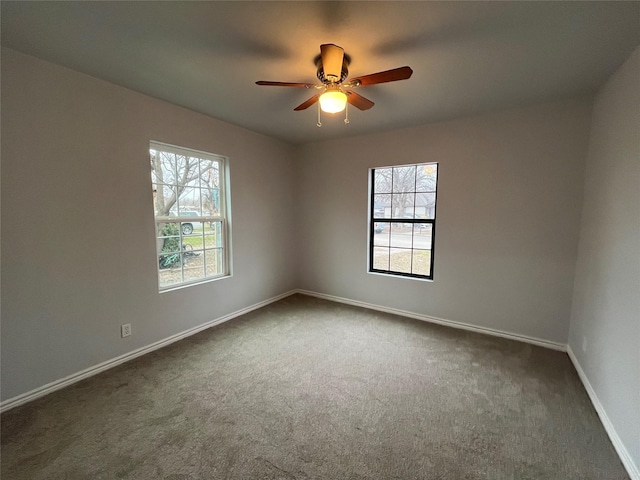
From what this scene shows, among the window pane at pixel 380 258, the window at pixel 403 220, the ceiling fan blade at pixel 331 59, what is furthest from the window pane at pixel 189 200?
the window pane at pixel 380 258

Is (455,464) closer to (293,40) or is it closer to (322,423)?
(322,423)

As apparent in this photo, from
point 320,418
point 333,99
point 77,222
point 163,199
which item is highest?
point 333,99

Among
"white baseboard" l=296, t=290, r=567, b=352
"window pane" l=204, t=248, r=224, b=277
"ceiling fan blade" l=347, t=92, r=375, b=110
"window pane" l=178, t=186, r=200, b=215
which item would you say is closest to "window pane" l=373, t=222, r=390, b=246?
"white baseboard" l=296, t=290, r=567, b=352

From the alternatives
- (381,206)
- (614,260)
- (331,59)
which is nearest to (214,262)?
(381,206)

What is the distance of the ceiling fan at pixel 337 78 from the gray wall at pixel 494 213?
1.53 meters

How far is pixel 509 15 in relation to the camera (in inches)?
57.7

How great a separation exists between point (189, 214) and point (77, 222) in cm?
101

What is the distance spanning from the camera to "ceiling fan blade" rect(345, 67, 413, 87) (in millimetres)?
1543

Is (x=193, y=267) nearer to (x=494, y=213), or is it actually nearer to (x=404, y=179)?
(x=404, y=179)

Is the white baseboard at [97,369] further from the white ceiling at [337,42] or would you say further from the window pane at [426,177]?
the window pane at [426,177]

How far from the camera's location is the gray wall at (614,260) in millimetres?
1593

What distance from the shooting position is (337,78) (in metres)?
1.81

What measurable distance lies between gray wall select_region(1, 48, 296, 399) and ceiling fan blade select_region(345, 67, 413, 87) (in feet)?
6.59

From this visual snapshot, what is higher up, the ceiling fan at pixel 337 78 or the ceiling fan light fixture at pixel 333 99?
the ceiling fan at pixel 337 78
